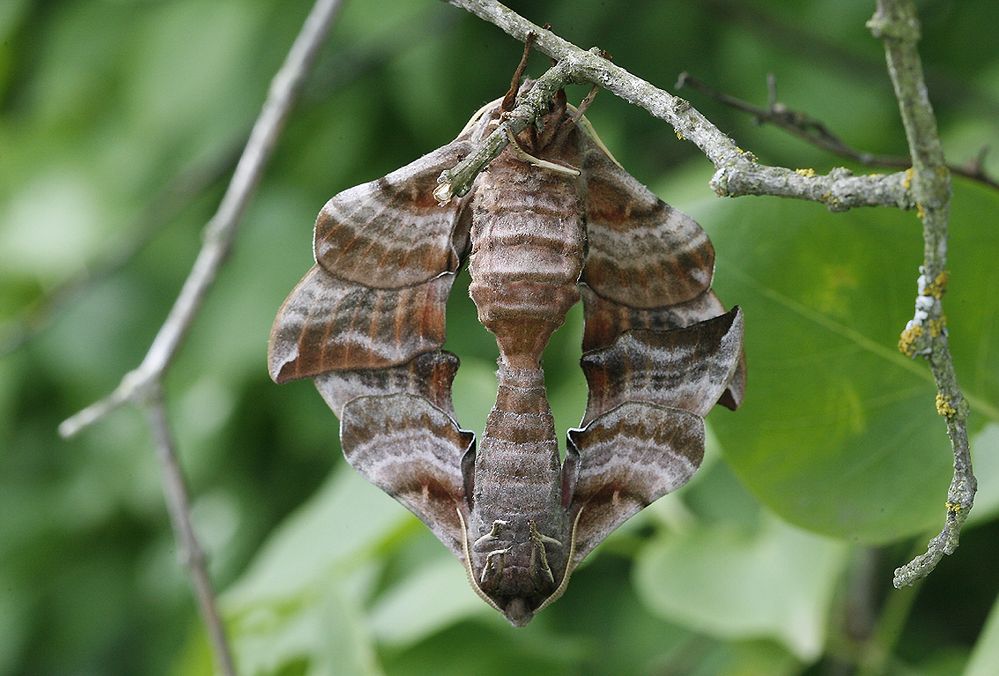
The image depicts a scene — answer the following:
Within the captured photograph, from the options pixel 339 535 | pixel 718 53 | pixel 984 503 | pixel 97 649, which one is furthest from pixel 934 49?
pixel 97 649

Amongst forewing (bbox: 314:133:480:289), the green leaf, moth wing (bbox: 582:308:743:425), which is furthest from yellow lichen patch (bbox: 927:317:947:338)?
the green leaf

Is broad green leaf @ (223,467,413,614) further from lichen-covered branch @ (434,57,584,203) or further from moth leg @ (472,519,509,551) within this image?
lichen-covered branch @ (434,57,584,203)

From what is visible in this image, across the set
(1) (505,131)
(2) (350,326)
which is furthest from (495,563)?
(1) (505,131)

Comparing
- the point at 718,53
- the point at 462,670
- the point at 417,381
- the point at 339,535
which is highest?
the point at 417,381

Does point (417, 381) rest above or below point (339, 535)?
above

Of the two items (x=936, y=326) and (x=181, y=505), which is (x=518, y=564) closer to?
(x=936, y=326)

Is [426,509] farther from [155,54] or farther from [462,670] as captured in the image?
[155,54]
